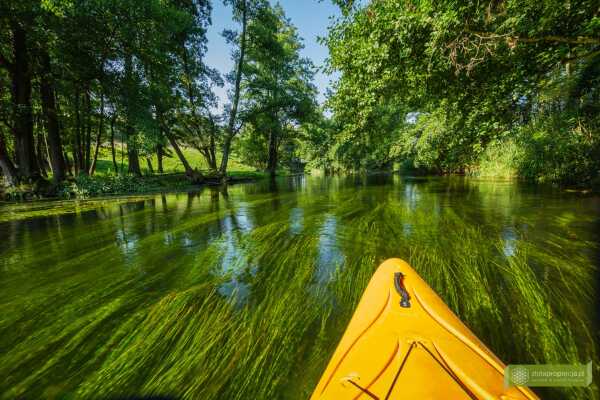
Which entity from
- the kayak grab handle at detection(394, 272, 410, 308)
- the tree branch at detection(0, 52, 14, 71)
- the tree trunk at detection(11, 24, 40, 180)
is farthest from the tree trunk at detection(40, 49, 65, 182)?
the kayak grab handle at detection(394, 272, 410, 308)

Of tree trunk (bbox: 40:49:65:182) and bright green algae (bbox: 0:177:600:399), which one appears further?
tree trunk (bbox: 40:49:65:182)

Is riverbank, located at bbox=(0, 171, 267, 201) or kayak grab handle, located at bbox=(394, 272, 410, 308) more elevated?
riverbank, located at bbox=(0, 171, 267, 201)

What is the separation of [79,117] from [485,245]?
736 inches

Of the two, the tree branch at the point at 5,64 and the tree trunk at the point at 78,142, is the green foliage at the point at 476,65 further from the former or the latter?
the tree trunk at the point at 78,142

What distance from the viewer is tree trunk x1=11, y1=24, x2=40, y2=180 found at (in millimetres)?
9797

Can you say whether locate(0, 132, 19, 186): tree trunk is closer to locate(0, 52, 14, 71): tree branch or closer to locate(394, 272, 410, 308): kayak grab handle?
locate(0, 52, 14, 71): tree branch

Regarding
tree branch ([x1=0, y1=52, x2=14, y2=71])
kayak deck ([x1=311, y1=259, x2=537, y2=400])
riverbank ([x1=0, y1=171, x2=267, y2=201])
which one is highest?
tree branch ([x1=0, y1=52, x2=14, y2=71])

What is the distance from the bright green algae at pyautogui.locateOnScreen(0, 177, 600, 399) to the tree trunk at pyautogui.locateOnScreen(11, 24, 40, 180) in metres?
7.18

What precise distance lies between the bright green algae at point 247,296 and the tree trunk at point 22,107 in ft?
23.6

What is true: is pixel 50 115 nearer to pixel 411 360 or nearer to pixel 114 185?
pixel 114 185

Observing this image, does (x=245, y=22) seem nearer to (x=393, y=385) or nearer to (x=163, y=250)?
(x=163, y=250)

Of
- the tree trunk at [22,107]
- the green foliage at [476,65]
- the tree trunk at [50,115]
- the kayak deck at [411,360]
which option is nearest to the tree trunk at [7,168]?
the tree trunk at [22,107]

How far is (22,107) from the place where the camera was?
934 cm

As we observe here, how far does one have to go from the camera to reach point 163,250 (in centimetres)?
440
